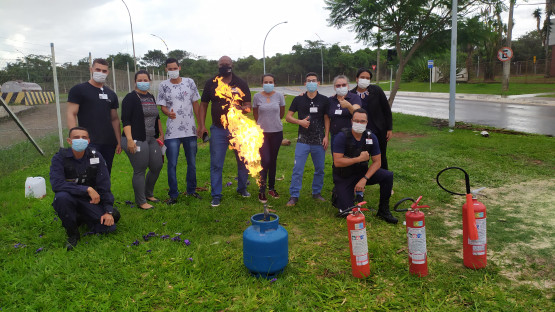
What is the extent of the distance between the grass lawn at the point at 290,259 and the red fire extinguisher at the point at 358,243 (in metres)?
0.12

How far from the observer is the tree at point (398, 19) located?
42.5 ft

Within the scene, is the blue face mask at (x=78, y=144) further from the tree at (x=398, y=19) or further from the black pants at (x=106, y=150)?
the tree at (x=398, y=19)

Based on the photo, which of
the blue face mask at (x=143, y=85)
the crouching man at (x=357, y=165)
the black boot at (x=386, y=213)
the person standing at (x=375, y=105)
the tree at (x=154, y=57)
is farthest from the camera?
the tree at (x=154, y=57)

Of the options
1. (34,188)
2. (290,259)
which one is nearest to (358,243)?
(290,259)

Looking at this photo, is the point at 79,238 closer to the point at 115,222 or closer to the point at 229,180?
the point at 115,222

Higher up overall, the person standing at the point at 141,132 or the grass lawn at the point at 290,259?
the person standing at the point at 141,132

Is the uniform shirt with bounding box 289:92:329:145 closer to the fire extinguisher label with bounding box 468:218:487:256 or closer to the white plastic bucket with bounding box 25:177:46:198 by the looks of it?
the fire extinguisher label with bounding box 468:218:487:256

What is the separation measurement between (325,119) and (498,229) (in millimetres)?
2845

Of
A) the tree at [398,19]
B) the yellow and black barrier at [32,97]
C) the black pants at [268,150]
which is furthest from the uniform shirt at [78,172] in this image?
the tree at [398,19]

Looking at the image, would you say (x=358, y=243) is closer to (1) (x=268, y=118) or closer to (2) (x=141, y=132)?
(1) (x=268, y=118)

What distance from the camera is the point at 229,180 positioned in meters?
7.51

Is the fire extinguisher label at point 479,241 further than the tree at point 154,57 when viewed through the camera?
No

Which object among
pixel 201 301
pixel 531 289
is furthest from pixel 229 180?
pixel 531 289

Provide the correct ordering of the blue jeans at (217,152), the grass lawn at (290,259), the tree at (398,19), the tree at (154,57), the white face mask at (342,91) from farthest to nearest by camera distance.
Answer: the tree at (154,57) < the tree at (398,19) < the blue jeans at (217,152) < the white face mask at (342,91) < the grass lawn at (290,259)
